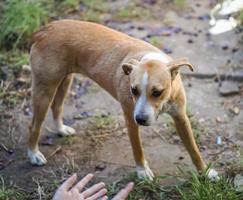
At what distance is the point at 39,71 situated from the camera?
13.5ft

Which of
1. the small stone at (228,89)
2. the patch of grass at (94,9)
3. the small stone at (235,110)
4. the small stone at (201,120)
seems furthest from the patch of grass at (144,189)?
the patch of grass at (94,9)

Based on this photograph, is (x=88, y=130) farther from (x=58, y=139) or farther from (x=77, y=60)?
(x=77, y=60)

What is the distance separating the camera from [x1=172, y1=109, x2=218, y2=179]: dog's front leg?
3.93 m

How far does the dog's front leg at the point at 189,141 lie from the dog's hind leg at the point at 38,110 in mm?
1000

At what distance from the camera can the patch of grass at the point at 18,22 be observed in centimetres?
581

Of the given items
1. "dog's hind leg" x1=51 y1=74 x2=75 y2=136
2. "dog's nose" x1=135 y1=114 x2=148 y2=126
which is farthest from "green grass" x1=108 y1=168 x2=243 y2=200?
"dog's hind leg" x1=51 y1=74 x2=75 y2=136

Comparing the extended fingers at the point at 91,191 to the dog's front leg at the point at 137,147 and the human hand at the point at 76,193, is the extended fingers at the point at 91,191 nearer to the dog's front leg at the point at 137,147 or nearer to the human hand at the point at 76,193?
the human hand at the point at 76,193

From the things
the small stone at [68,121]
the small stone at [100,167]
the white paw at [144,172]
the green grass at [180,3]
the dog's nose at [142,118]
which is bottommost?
the small stone at [68,121]

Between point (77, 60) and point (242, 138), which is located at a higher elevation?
point (77, 60)

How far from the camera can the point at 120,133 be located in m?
4.72

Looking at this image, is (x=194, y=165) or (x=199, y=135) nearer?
(x=194, y=165)

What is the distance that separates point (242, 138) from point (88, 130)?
1.33 metres

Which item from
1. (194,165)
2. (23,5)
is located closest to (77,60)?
(194,165)

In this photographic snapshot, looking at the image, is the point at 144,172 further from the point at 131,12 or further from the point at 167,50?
the point at 131,12
